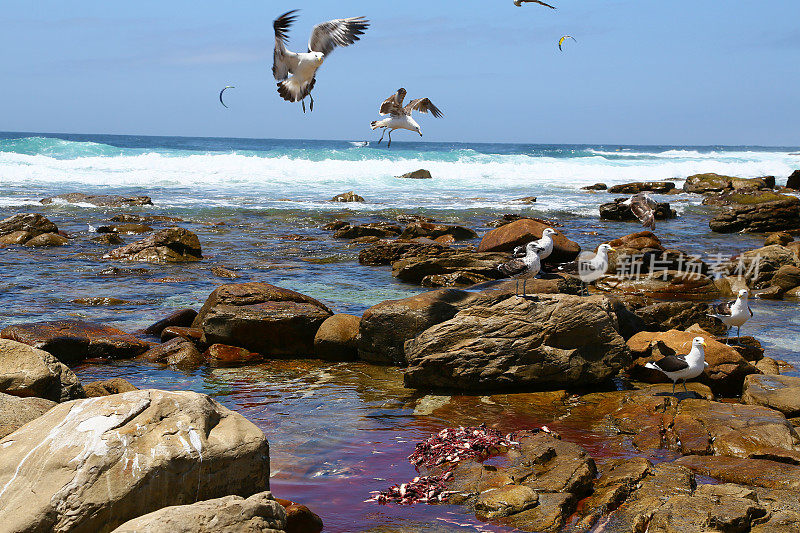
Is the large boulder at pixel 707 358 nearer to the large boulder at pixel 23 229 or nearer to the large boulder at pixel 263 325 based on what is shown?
the large boulder at pixel 263 325

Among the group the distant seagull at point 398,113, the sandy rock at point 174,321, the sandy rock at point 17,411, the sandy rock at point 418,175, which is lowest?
the sandy rock at point 174,321

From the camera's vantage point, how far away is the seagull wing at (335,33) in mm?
10016

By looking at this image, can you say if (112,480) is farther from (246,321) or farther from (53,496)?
(246,321)

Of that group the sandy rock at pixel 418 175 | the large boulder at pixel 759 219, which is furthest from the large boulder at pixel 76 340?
the sandy rock at pixel 418 175

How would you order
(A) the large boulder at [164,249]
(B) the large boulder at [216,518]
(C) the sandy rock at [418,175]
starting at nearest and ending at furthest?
(B) the large boulder at [216,518] → (A) the large boulder at [164,249] → (C) the sandy rock at [418,175]

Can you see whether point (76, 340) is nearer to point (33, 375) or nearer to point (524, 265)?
point (33, 375)

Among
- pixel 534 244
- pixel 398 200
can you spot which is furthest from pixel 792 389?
pixel 398 200

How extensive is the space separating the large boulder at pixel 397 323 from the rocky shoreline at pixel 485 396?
22 mm

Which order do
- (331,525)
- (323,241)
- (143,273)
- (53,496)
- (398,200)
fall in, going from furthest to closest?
1. (398,200)
2. (323,241)
3. (143,273)
4. (331,525)
5. (53,496)

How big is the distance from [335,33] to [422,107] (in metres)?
3.84

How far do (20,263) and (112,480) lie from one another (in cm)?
1298

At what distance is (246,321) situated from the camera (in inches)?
368

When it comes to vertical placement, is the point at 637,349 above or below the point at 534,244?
below

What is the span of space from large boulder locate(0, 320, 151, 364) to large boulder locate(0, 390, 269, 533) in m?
4.71
